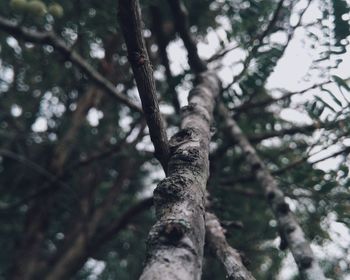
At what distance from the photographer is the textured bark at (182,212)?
79 cm

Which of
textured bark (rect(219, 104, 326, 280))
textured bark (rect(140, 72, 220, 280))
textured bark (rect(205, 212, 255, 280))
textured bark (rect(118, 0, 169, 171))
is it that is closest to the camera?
textured bark (rect(140, 72, 220, 280))

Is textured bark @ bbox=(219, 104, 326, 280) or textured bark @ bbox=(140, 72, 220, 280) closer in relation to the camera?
textured bark @ bbox=(140, 72, 220, 280)

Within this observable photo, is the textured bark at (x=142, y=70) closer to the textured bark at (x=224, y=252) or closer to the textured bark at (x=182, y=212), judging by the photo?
the textured bark at (x=182, y=212)

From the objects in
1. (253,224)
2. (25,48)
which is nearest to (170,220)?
(253,224)

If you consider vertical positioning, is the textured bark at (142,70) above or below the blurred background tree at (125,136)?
below

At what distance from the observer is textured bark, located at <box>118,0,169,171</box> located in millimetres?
1024

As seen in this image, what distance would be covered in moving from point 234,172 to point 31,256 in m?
2.32

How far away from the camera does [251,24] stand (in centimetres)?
283

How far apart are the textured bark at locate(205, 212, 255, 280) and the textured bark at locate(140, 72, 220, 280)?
0.39 m

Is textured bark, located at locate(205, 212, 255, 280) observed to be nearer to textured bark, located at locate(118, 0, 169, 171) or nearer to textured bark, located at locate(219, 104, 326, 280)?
textured bark, located at locate(219, 104, 326, 280)

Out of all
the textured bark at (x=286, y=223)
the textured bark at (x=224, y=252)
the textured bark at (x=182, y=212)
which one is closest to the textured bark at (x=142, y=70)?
the textured bark at (x=182, y=212)

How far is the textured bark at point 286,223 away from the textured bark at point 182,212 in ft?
2.15

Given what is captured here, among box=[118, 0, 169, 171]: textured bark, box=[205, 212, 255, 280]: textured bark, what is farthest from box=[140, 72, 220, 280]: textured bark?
box=[205, 212, 255, 280]: textured bark

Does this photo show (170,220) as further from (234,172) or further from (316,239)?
(234,172)
